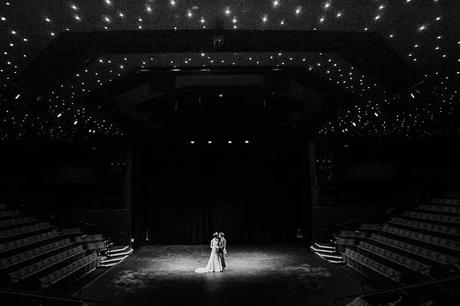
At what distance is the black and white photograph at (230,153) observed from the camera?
746 cm

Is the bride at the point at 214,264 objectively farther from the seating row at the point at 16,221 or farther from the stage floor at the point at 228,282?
the seating row at the point at 16,221

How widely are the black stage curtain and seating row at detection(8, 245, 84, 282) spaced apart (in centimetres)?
686

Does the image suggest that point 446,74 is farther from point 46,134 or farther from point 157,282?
point 46,134

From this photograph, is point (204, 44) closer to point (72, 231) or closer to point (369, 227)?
point (72, 231)

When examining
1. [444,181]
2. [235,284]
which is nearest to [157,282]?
[235,284]

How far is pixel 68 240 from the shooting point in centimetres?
1304

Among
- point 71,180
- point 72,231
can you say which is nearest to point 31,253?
point 72,231

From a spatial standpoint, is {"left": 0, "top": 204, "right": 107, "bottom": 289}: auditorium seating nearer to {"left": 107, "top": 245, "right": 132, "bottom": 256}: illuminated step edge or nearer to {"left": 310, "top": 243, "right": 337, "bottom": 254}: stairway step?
{"left": 107, "top": 245, "right": 132, "bottom": 256}: illuminated step edge

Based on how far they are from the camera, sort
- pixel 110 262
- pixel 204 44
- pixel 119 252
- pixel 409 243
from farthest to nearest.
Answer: pixel 119 252, pixel 110 262, pixel 409 243, pixel 204 44

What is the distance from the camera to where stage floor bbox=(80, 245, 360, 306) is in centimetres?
873

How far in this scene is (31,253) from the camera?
404 inches

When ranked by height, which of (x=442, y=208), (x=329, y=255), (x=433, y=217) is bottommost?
(x=329, y=255)

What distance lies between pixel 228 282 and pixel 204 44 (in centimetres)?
705

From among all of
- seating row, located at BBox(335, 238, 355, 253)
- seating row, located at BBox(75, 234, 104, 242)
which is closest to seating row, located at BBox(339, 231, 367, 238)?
seating row, located at BBox(335, 238, 355, 253)
